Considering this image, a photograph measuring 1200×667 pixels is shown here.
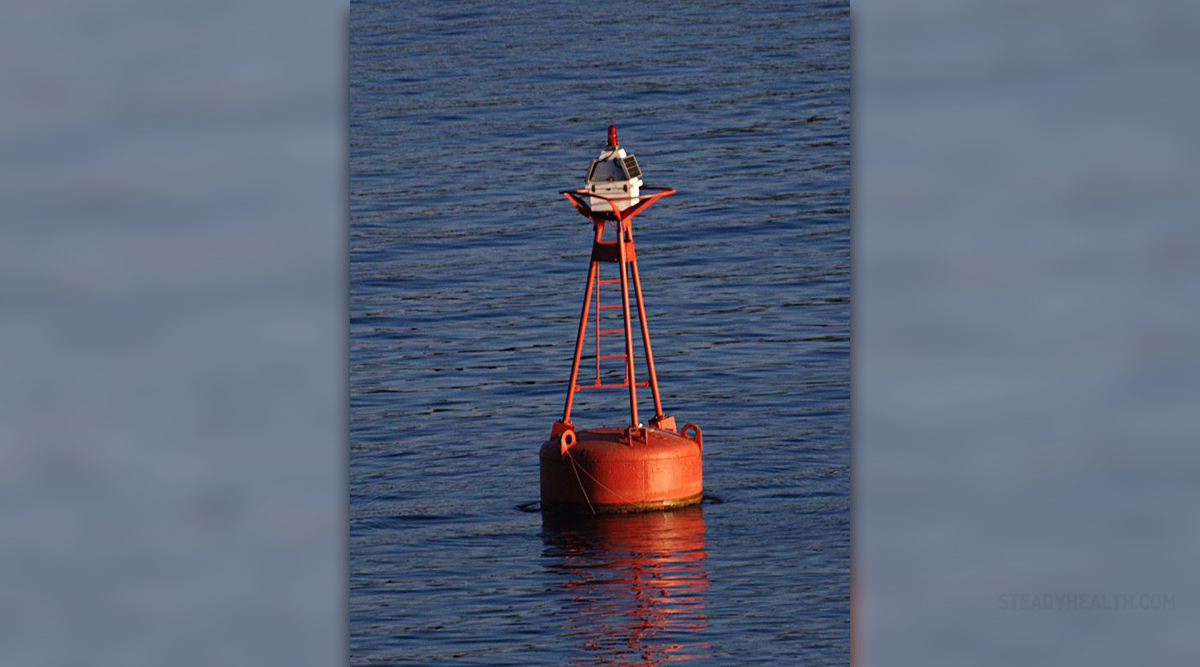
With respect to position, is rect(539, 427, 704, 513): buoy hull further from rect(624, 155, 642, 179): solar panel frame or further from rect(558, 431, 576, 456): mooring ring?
rect(624, 155, 642, 179): solar panel frame

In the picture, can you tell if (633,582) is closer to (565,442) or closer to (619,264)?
(565,442)

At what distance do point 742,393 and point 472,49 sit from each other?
5.36 meters

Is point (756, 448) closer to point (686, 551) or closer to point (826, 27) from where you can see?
point (686, 551)

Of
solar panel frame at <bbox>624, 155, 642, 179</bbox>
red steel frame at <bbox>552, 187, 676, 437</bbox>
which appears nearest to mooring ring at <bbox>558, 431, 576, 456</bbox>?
red steel frame at <bbox>552, 187, 676, 437</bbox>

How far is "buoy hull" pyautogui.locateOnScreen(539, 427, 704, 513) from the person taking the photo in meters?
23.4

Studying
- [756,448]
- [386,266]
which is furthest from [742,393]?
[386,266]

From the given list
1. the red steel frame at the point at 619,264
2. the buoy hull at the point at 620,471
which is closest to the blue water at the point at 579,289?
the buoy hull at the point at 620,471

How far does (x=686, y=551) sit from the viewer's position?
2247 cm

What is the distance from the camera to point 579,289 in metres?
26.3

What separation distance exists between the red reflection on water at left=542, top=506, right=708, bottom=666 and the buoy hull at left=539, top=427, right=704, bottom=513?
184 millimetres

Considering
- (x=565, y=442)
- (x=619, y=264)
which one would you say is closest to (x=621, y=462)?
(x=565, y=442)

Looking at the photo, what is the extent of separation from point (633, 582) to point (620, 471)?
1.89 metres

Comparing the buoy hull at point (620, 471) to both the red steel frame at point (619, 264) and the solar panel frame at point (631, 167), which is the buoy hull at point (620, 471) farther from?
the solar panel frame at point (631, 167)

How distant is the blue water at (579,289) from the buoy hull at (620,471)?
274 mm
